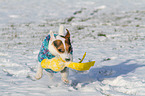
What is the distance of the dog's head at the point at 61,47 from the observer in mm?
4316

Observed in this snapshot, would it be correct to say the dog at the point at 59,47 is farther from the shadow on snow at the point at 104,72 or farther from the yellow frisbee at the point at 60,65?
the shadow on snow at the point at 104,72

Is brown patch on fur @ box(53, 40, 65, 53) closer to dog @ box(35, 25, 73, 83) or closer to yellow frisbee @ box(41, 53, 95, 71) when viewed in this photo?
dog @ box(35, 25, 73, 83)

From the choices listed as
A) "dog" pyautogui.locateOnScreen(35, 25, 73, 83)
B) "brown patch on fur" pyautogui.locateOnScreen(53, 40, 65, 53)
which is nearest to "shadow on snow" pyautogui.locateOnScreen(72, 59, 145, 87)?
"dog" pyautogui.locateOnScreen(35, 25, 73, 83)

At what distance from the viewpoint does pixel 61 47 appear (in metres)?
4.32

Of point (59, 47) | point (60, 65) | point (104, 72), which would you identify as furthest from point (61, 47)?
point (104, 72)

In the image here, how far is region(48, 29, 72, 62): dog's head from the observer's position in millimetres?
4316

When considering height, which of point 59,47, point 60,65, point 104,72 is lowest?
point 104,72

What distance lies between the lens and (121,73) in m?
6.39

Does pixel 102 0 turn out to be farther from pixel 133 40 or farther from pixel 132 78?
pixel 132 78

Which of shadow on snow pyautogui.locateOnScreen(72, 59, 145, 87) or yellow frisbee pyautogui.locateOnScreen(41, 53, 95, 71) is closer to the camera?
yellow frisbee pyautogui.locateOnScreen(41, 53, 95, 71)

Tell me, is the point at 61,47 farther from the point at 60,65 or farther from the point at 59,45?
the point at 60,65

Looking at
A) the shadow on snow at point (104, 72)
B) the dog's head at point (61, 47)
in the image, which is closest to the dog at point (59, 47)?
the dog's head at point (61, 47)

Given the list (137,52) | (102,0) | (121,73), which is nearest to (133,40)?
(137,52)

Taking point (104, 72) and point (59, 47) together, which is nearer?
point (59, 47)
